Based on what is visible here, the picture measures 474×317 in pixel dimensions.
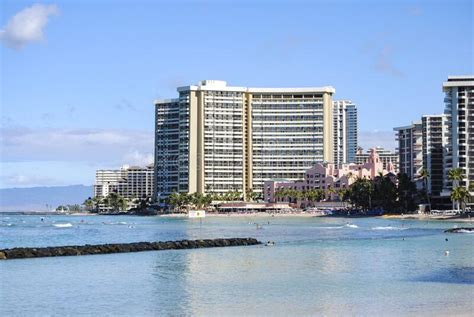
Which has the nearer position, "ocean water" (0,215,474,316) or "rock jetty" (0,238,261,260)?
"ocean water" (0,215,474,316)

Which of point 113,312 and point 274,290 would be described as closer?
point 113,312

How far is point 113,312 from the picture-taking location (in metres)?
42.9

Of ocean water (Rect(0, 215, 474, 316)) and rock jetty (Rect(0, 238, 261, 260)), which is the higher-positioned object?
rock jetty (Rect(0, 238, 261, 260))

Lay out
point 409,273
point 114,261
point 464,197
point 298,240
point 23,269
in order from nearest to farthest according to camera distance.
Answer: point 409,273 → point 23,269 → point 114,261 → point 298,240 → point 464,197

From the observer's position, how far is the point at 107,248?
8356 centimetres

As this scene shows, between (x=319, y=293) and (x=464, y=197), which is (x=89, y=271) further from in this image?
(x=464, y=197)

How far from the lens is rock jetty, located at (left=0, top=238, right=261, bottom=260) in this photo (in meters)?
76.9

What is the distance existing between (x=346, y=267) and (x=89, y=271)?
19.7m

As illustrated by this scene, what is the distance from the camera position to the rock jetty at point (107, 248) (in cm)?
7688

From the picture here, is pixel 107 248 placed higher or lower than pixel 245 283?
higher

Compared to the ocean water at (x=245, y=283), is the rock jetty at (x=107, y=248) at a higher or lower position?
higher

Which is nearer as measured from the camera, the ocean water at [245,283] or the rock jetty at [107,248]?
the ocean water at [245,283]

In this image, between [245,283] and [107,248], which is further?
[107,248]

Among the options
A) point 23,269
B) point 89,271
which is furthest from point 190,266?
point 23,269
